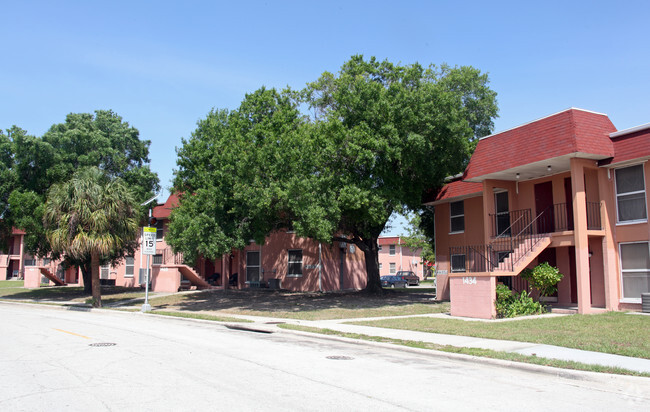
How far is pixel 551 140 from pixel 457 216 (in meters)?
8.23

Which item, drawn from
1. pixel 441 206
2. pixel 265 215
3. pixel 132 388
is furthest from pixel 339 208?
pixel 132 388

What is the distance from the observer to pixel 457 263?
2558cm

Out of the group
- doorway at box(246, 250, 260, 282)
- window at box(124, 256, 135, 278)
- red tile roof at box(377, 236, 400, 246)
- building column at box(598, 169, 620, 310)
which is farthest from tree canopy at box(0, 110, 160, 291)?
red tile roof at box(377, 236, 400, 246)

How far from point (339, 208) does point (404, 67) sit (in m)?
8.30

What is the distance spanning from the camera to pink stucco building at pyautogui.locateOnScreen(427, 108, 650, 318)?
17.1m

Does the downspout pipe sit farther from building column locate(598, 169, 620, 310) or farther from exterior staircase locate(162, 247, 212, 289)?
building column locate(598, 169, 620, 310)

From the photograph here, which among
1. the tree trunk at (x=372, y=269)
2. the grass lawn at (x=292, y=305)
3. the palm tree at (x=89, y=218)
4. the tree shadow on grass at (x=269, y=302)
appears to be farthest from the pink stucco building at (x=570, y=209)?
the palm tree at (x=89, y=218)

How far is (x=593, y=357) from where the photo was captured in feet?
32.2

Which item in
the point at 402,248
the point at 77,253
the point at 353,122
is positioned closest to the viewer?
the point at 353,122

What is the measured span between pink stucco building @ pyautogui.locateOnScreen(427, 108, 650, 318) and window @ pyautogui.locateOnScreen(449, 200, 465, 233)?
137 inches

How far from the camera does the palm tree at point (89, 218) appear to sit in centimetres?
2373

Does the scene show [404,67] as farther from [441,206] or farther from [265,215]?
[265,215]

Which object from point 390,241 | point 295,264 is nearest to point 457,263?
point 295,264

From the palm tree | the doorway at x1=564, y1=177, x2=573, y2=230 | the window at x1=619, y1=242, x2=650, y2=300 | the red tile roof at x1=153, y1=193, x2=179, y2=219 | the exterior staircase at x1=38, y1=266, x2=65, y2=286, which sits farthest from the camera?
the exterior staircase at x1=38, y1=266, x2=65, y2=286
